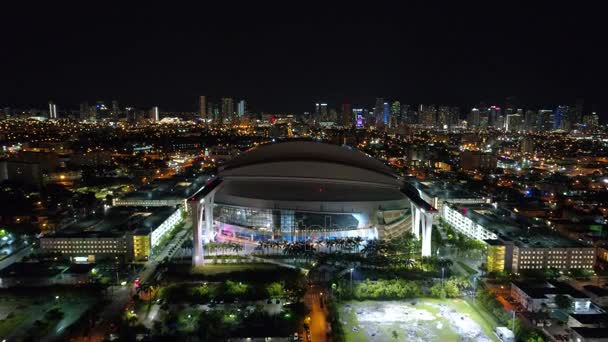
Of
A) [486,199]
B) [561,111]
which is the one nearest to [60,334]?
[486,199]

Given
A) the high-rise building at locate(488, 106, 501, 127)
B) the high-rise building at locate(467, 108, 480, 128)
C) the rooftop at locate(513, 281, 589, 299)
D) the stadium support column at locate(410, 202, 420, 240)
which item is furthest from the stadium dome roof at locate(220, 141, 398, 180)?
the high-rise building at locate(488, 106, 501, 127)

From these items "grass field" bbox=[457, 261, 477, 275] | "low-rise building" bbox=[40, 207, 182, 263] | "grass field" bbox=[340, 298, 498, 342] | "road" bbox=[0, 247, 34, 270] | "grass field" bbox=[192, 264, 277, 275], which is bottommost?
"grass field" bbox=[340, 298, 498, 342]

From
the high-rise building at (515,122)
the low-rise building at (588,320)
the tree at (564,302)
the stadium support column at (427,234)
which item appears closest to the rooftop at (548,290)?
the tree at (564,302)

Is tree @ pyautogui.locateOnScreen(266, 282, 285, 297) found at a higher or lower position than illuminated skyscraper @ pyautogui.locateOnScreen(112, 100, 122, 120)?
lower

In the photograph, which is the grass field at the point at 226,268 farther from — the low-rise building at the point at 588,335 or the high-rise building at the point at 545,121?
the high-rise building at the point at 545,121

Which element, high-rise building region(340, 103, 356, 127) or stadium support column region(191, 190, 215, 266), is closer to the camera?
stadium support column region(191, 190, 215, 266)

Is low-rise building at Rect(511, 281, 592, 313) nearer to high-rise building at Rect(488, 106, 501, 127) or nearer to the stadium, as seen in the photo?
the stadium

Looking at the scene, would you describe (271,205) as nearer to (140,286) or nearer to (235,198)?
(235,198)
